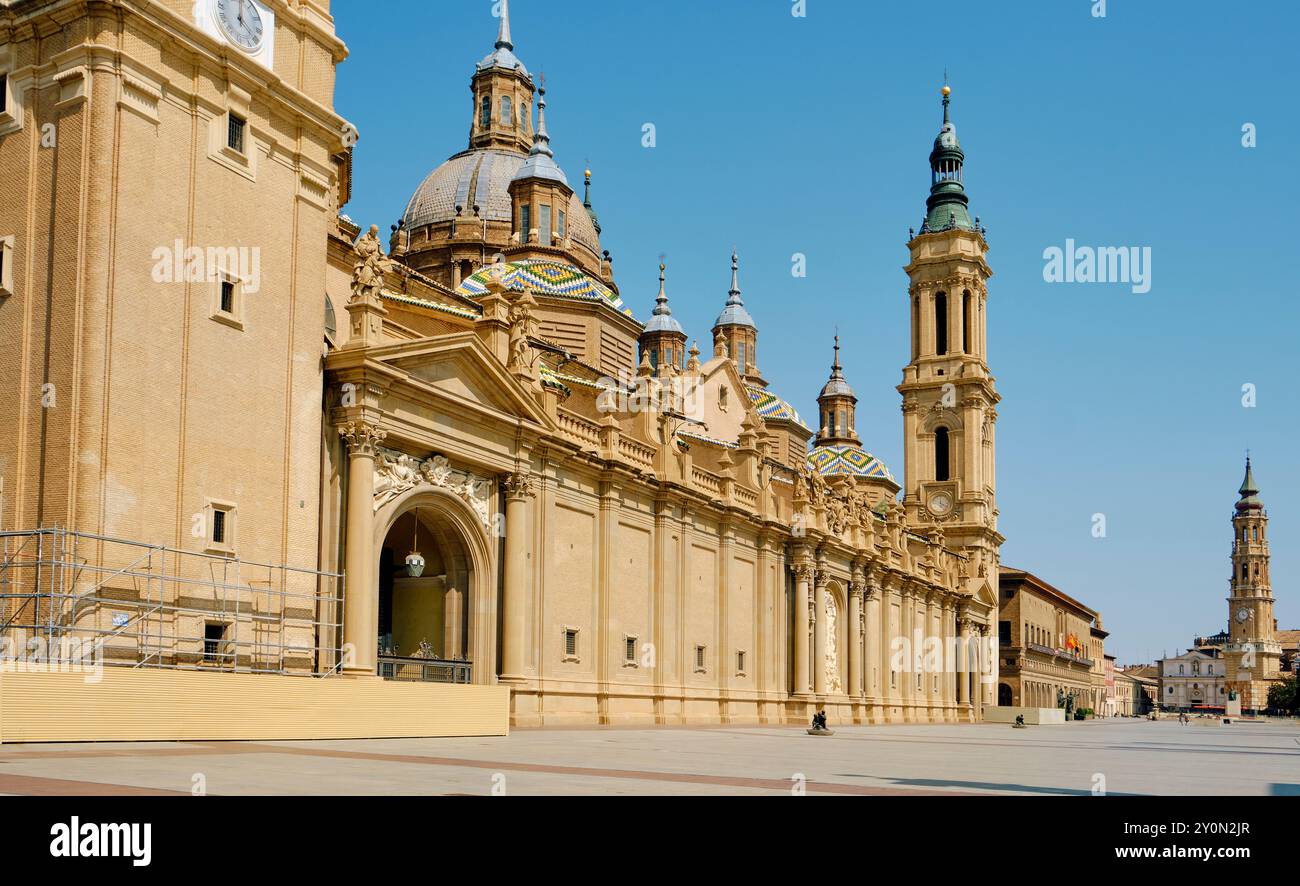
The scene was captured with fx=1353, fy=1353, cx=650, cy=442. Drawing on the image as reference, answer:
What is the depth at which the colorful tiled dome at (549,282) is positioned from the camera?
65.1 metres

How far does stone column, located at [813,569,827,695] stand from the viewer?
211 feet

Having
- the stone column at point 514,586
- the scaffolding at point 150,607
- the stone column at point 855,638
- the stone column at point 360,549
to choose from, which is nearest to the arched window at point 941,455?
the stone column at point 855,638

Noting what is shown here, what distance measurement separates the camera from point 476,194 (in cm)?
8169

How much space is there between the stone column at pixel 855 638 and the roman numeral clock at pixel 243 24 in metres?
45.5

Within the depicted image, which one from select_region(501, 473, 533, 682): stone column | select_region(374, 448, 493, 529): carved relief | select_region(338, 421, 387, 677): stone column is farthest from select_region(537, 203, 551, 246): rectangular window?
select_region(338, 421, 387, 677): stone column

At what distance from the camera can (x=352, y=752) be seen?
73.0 feet

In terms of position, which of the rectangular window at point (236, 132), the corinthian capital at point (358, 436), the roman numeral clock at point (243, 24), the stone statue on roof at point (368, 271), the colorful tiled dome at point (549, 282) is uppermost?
the colorful tiled dome at point (549, 282)

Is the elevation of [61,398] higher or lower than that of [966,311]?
lower

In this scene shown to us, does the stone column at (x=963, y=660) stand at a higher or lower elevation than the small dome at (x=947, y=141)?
lower

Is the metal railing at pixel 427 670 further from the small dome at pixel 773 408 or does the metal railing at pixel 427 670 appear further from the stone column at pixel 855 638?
the small dome at pixel 773 408
